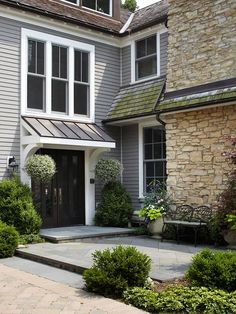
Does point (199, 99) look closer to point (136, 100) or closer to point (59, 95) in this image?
point (136, 100)

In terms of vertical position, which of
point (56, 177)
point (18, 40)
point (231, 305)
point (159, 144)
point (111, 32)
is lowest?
point (231, 305)

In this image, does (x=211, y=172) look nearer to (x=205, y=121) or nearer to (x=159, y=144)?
(x=205, y=121)

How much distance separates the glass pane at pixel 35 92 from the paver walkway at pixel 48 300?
618cm

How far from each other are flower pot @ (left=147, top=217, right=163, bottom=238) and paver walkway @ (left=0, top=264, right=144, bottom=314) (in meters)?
4.67

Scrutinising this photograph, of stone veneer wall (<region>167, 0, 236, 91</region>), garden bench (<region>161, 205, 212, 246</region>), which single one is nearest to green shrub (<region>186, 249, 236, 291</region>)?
garden bench (<region>161, 205, 212, 246</region>)

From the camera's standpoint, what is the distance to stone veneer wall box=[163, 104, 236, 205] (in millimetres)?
10445

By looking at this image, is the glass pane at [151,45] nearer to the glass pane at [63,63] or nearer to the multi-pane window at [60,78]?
the multi-pane window at [60,78]

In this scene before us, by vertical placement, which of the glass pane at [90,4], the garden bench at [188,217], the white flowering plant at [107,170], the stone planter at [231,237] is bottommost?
the stone planter at [231,237]

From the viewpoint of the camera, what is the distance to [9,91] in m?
11.9

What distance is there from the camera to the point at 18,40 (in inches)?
476

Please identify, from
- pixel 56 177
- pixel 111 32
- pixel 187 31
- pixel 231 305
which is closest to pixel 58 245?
pixel 56 177

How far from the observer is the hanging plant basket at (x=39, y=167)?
11125mm

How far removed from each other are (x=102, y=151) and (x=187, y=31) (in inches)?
163

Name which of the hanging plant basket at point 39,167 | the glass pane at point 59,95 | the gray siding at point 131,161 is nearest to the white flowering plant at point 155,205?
the gray siding at point 131,161
